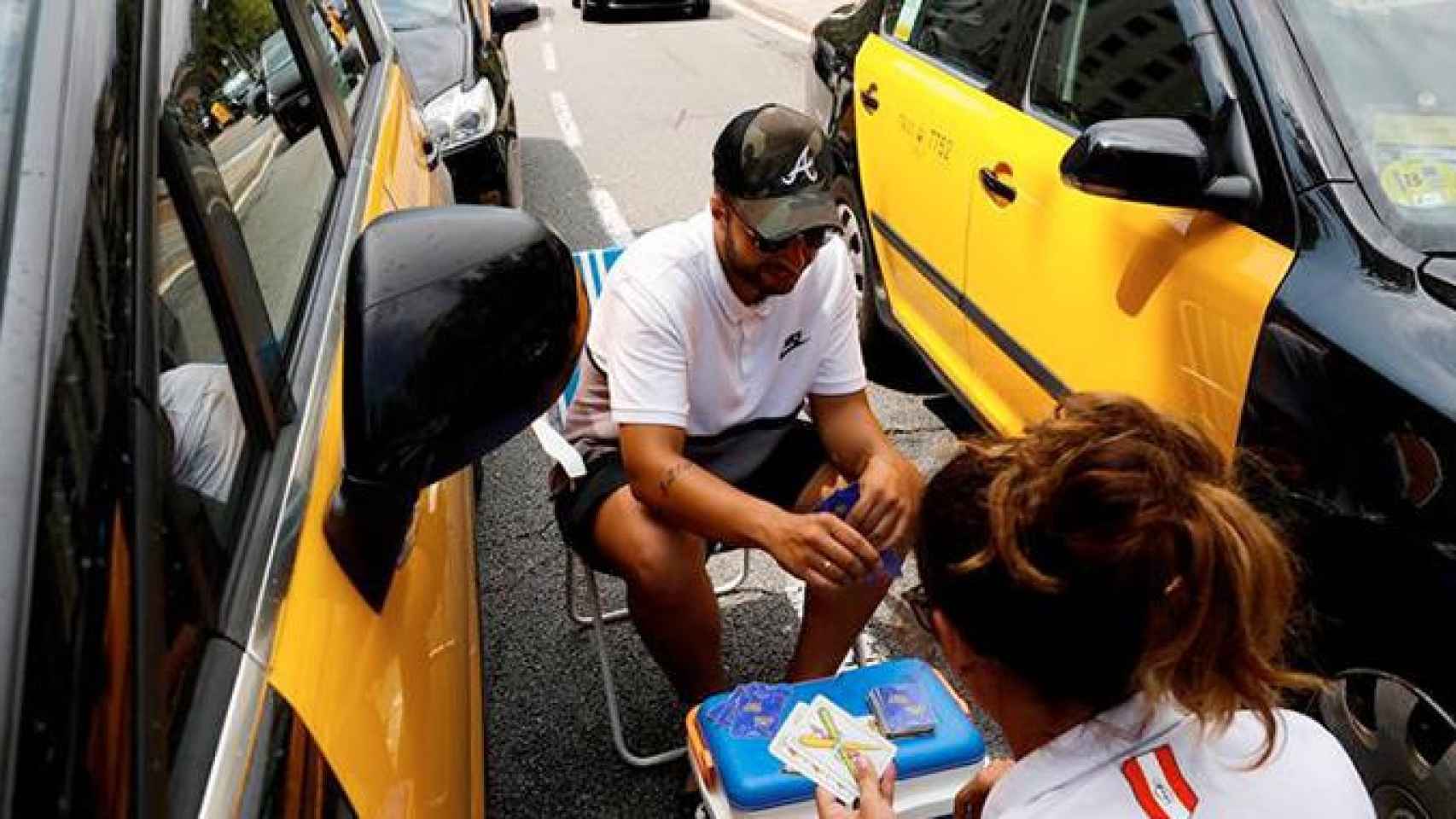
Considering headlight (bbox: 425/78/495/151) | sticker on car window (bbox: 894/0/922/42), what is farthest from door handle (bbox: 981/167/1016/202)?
headlight (bbox: 425/78/495/151)

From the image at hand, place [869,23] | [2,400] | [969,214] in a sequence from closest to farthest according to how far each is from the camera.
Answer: [2,400] < [969,214] < [869,23]

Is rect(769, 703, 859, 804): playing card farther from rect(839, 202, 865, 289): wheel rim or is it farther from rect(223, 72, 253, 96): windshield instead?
rect(839, 202, 865, 289): wheel rim

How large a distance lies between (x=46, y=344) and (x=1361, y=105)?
198 centimetres

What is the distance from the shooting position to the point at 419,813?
1138 millimetres

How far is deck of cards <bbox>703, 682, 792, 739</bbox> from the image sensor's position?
1929mm

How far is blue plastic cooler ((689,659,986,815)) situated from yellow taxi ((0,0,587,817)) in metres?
0.39

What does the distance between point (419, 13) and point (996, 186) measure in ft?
12.4

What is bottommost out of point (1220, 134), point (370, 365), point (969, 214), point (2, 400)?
point (969, 214)

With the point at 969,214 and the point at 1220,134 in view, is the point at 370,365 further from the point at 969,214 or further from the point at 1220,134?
the point at 969,214

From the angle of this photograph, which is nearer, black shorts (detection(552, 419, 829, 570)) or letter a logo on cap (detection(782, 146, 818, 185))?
letter a logo on cap (detection(782, 146, 818, 185))

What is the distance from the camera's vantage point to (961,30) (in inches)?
136

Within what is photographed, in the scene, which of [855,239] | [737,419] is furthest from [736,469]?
[855,239]

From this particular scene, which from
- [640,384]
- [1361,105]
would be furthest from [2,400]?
[1361,105]

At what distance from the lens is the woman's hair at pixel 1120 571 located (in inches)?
43.9
